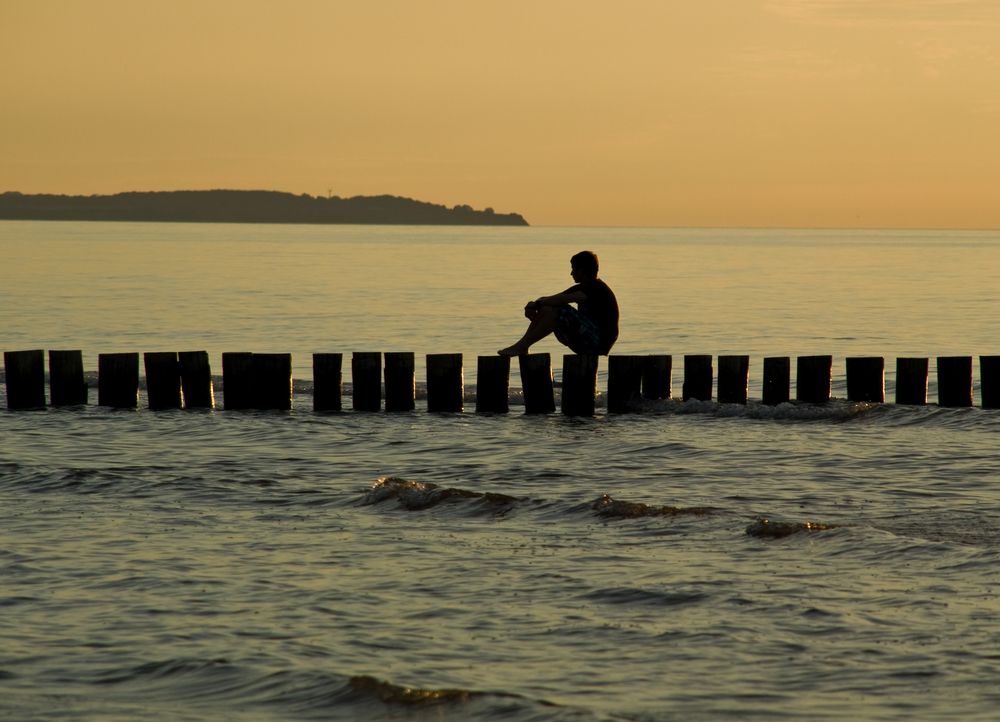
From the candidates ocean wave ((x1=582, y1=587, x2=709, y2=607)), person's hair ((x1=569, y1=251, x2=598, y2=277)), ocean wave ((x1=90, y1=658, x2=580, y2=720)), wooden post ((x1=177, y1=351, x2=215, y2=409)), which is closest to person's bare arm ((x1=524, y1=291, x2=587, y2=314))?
person's hair ((x1=569, y1=251, x2=598, y2=277))

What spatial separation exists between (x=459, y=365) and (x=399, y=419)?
3.68 ft

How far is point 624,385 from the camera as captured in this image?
53.6 ft

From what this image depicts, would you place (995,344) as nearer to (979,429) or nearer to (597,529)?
(979,429)

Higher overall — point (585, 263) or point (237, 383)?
point (585, 263)

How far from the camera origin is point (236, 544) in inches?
354

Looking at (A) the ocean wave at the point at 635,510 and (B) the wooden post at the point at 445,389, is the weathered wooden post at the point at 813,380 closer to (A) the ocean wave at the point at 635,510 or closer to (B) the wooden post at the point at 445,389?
(B) the wooden post at the point at 445,389

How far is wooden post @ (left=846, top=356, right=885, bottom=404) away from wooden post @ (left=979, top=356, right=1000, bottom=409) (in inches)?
46.3

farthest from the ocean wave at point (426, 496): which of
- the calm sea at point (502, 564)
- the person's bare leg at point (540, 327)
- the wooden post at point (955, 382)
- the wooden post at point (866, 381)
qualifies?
the wooden post at point (955, 382)

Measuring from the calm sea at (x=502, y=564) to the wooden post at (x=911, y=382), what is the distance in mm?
394

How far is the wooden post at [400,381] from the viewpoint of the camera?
16.2m

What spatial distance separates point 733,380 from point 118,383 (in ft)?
24.6

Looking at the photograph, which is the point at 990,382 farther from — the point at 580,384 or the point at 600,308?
the point at 580,384

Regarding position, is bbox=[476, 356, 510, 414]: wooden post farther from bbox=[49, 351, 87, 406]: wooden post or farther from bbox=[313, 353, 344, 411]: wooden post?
bbox=[49, 351, 87, 406]: wooden post

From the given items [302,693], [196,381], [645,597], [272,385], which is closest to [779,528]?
[645,597]
